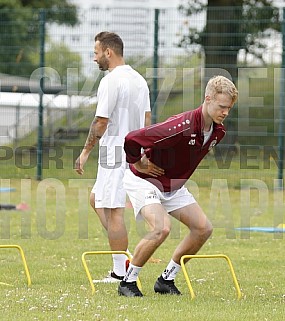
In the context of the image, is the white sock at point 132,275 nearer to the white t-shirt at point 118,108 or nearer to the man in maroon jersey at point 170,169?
the man in maroon jersey at point 170,169

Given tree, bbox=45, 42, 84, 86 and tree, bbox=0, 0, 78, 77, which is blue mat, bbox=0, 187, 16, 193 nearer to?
tree, bbox=45, 42, 84, 86

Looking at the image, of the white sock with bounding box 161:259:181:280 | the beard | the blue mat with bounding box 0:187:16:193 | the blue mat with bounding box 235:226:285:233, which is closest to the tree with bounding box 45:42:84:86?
the blue mat with bounding box 0:187:16:193

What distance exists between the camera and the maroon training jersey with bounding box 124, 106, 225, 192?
7.48m

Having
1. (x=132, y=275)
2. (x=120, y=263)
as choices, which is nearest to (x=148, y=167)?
(x=132, y=275)

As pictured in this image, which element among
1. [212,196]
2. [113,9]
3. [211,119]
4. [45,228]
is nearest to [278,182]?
[212,196]

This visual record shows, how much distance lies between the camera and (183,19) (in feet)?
64.2

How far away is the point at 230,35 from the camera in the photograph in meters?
18.7

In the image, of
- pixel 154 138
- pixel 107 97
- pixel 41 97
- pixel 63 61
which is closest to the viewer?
pixel 154 138

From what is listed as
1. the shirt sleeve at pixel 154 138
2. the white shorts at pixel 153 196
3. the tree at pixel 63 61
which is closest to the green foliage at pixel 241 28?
the tree at pixel 63 61

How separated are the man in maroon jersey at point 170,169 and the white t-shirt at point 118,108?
2.26 ft

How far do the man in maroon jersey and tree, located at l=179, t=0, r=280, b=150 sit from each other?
10.8 m

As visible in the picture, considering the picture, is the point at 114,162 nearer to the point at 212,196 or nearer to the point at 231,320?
the point at 231,320

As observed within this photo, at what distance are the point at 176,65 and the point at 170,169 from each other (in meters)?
11.9

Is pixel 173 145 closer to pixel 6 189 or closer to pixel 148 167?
pixel 148 167
